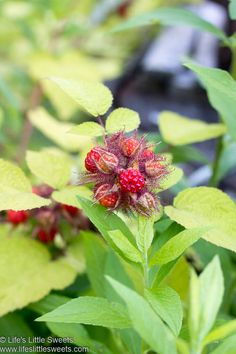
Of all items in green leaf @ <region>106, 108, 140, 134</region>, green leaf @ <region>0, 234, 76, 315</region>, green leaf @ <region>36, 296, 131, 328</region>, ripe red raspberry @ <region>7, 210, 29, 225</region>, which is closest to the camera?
green leaf @ <region>36, 296, 131, 328</region>

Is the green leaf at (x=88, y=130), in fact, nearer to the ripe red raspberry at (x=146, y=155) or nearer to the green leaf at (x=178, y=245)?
the ripe red raspberry at (x=146, y=155)

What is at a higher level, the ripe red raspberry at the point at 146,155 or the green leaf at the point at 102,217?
the ripe red raspberry at the point at 146,155

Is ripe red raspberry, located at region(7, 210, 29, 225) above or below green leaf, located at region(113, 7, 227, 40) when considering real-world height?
below

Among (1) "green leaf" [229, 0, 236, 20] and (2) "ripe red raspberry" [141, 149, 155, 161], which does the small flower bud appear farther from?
(1) "green leaf" [229, 0, 236, 20]

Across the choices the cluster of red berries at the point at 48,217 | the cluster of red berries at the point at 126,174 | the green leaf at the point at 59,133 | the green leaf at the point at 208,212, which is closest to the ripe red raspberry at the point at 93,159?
the cluster of red berries at the point at 126,174

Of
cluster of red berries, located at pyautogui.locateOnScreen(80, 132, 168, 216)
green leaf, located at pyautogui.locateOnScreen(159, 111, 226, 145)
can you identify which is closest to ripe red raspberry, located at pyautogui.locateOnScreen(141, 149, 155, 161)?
cluster of red berries, located at pyautogui.locateOnScreen(80, 132, 168, 216)

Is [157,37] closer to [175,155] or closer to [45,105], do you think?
[45,105]
